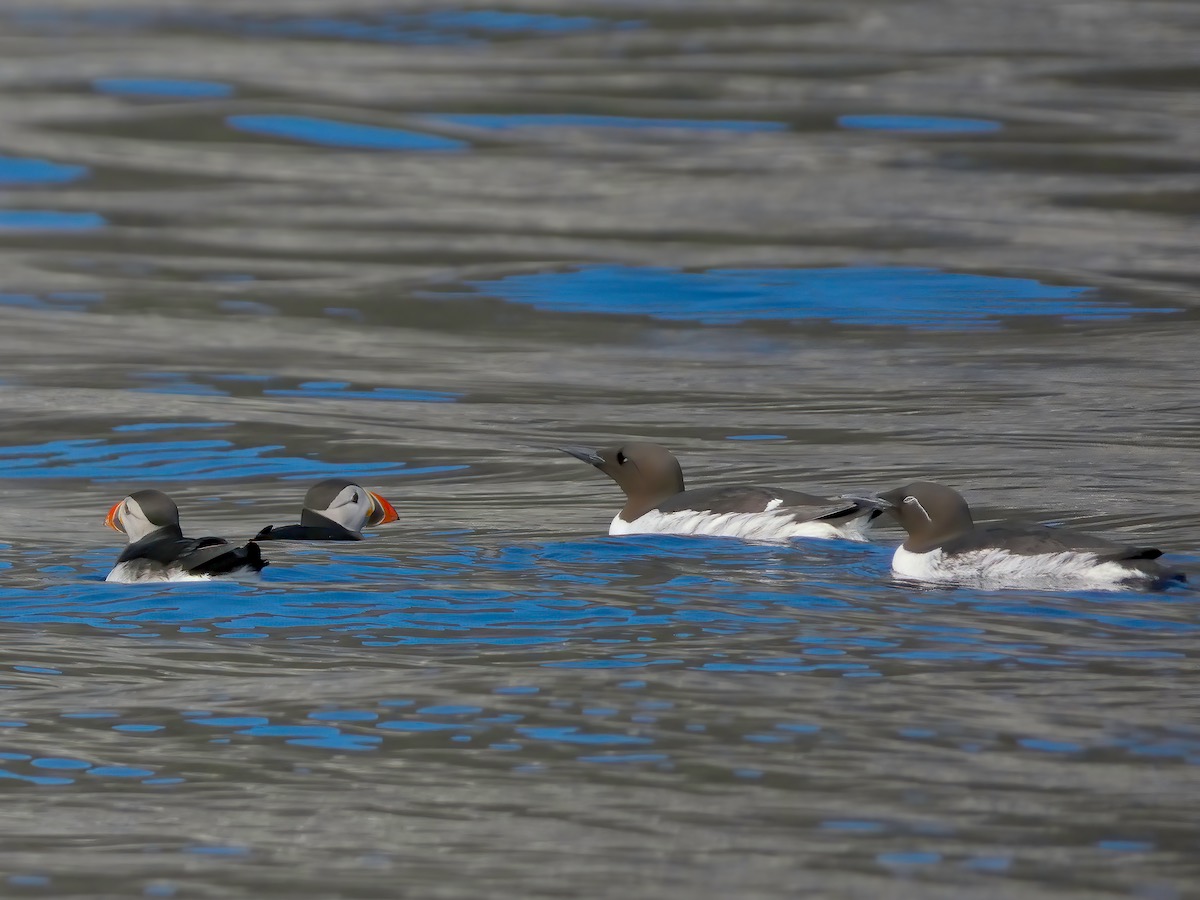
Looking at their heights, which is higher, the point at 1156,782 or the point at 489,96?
the point at 489,96

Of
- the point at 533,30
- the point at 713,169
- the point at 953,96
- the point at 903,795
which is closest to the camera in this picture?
the point at 903,795

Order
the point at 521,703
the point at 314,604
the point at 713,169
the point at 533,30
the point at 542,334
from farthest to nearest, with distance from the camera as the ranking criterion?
the point at 533,30, the point at 713,169, the point at 542,334, the point at 314,604, the point at 521,703

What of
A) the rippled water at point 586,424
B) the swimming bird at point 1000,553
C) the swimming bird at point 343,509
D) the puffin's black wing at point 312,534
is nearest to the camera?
the rippled water at point 586,424

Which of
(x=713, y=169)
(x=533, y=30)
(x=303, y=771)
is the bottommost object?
(x=303, y=771)

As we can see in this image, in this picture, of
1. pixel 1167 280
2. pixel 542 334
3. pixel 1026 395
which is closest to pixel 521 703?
pixel 1026 395

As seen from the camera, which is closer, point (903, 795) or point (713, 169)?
point (903, 795)

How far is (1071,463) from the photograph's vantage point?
11273 mm

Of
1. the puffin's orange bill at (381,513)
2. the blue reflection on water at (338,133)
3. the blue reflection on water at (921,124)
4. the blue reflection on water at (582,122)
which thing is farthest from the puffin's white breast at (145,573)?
the blue reflection on water at (921,124)

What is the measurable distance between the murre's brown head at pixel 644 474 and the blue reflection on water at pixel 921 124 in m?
11.9

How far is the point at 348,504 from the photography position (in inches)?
385

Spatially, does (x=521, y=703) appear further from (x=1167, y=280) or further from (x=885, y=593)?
(x=1167, y=280)

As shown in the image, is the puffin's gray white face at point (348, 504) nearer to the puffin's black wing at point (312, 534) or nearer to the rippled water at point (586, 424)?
the puffin's black wing at point (312, 534)

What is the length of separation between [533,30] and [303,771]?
21.6 metres

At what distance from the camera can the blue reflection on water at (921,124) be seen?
70.9 feet
